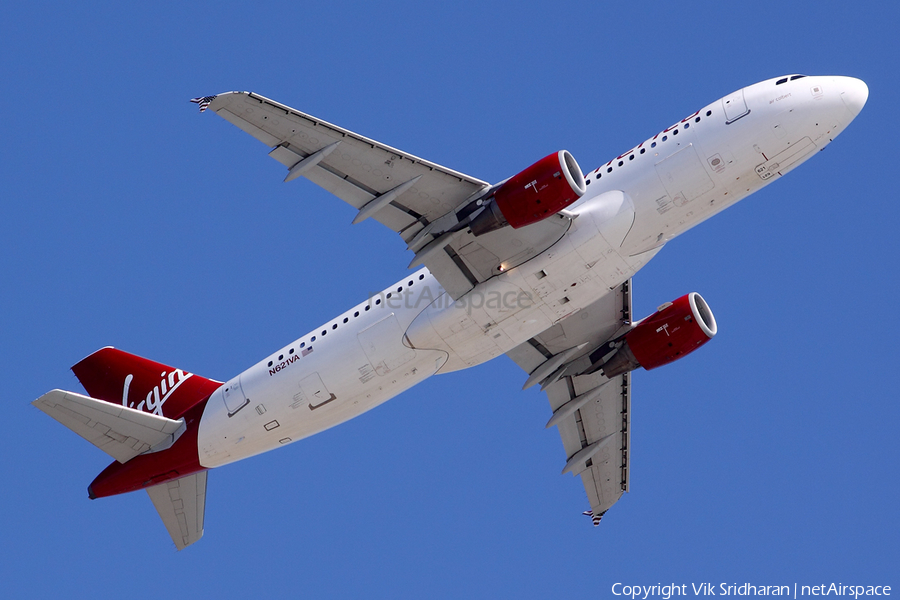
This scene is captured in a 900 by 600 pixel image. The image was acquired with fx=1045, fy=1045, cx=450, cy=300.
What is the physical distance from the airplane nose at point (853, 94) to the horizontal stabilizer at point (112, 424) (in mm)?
25276

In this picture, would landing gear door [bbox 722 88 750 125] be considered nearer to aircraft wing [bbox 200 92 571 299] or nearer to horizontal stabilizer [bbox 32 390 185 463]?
aircraft wing [bbox 200 92 571 299]

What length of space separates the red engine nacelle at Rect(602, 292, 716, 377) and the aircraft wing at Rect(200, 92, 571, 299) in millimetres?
7673

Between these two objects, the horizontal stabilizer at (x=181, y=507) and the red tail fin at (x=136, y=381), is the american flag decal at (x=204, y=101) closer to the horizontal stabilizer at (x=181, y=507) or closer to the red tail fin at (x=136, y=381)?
the red tail fin at (x=136, y=381)

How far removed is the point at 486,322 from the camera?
3469 centimetres

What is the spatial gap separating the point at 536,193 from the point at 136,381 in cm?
1847

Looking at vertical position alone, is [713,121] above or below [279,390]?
above

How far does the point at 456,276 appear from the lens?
113ft

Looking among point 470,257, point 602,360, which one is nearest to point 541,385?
point 602,360

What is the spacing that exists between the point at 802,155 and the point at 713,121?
3.00 m

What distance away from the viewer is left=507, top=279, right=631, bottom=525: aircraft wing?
40562 millimetres

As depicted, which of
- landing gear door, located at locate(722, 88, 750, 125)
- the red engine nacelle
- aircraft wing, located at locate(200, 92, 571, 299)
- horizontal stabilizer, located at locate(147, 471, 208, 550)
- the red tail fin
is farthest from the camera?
horizontal stabilizer, located at locate(147, 471, 208, 550)

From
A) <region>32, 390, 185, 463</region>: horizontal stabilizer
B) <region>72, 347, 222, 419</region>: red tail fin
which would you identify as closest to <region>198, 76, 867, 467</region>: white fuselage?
<region>32, 390, 185, 463</region>: horizontal stabilizer

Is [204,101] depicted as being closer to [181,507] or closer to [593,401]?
[181,507]

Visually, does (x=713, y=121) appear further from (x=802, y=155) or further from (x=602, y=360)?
(x=602, y=360)
